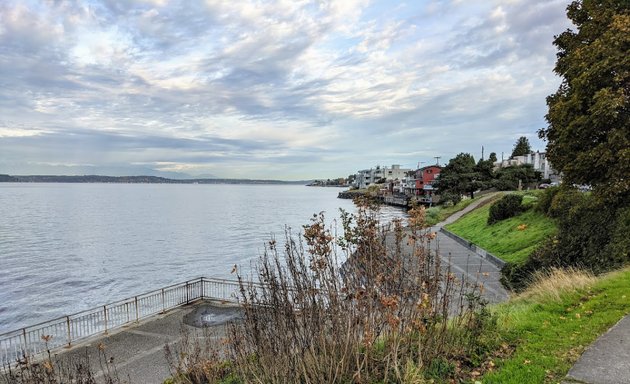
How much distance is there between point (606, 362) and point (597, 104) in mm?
10298

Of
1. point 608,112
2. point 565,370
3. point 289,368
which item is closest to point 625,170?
point 608,112

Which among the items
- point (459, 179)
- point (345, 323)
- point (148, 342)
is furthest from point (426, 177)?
point (345, 323)

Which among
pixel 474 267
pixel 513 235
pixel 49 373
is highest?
pixel 49 373

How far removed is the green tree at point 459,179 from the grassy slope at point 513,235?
34.9 metres

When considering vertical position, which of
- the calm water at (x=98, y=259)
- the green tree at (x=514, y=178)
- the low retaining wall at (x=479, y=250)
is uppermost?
the green tree at (x=514, y=178)

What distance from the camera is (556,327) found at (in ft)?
21.7

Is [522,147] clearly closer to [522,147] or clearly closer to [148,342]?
[522,147]

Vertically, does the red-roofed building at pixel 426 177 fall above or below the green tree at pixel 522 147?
below

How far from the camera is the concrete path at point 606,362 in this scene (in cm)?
464

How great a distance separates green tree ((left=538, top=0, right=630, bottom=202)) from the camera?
12352 millimetres

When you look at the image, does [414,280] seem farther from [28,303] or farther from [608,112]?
[28,303]

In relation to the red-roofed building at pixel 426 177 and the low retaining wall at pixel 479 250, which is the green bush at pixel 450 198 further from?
the red-roofed building at pixel 426 177

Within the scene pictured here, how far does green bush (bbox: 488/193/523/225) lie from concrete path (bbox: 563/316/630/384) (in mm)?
24799

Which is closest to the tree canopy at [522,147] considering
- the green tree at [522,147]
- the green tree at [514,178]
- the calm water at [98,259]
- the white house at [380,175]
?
the green tree at [522,147]
